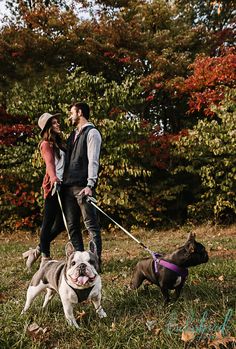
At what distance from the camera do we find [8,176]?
10555 millimetres

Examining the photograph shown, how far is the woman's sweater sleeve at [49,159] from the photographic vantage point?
4.43 m

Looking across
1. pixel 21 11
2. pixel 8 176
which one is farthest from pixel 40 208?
pixel 21 11

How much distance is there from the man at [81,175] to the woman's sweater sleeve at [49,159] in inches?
5.8

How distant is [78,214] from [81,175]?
0.47m

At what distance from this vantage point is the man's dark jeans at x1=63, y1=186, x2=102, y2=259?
428 cm

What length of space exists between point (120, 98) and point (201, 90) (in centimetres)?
257

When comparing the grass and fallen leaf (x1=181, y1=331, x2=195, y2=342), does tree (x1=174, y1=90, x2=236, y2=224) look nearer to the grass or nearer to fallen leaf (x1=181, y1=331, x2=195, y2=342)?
the grass

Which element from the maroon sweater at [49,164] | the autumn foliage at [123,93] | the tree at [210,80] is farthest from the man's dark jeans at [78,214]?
the tree at [210,80]

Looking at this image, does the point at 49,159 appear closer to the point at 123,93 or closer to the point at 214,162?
the point at 123,93

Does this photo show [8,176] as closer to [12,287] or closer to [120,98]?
[120,98]

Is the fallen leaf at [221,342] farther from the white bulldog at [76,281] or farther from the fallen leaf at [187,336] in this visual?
the white bulldog at [76,281]

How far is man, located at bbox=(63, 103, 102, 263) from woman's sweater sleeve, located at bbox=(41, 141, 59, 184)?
0.15m

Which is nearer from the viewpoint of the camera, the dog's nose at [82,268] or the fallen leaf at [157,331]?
the fallen leaf at [157,331]

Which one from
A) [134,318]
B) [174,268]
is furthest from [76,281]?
[174,268]
